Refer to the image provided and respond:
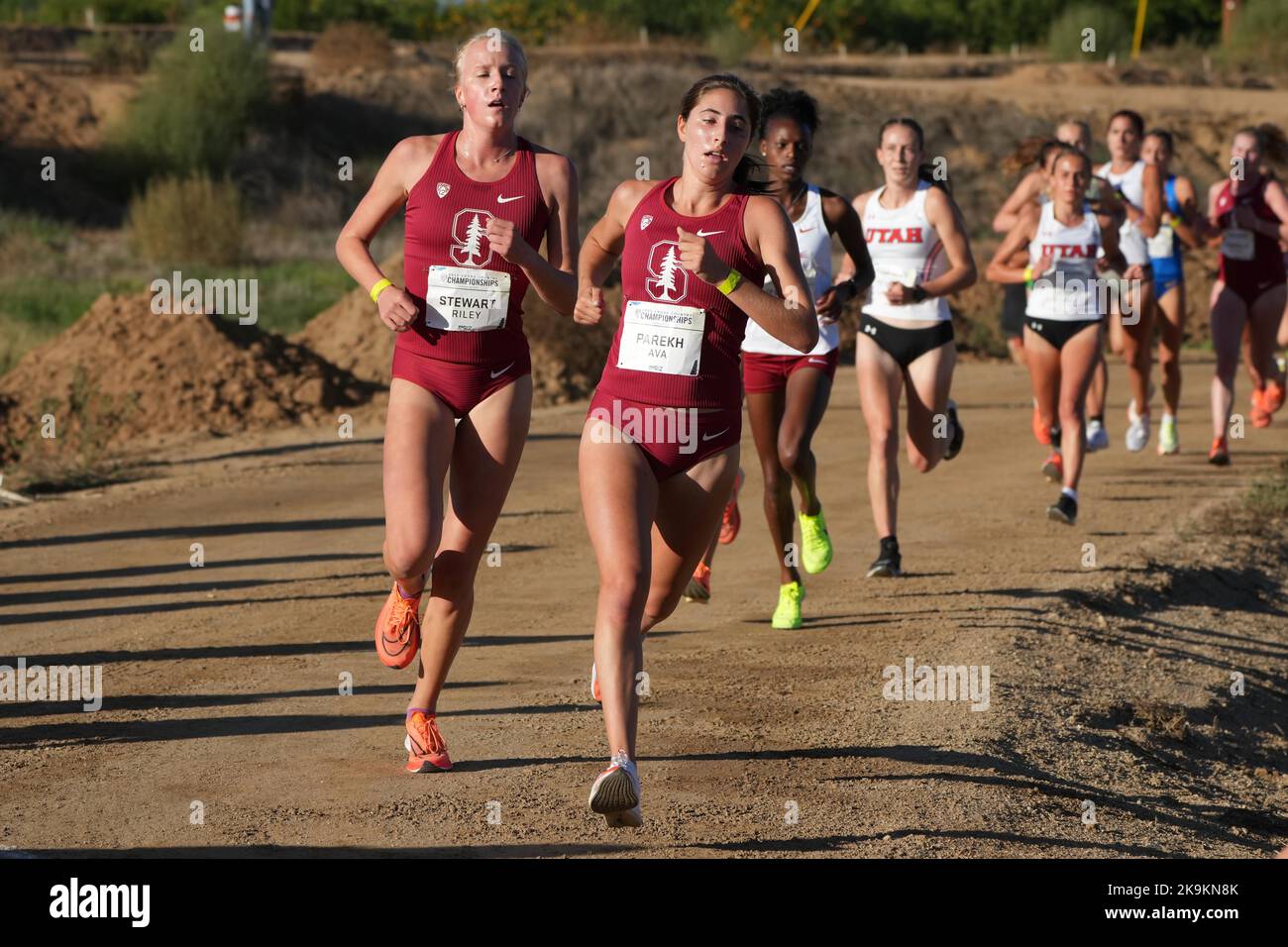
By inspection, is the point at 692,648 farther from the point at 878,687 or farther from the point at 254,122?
the point at 254,122

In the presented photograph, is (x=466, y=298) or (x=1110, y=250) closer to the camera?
(x=466, y=298)

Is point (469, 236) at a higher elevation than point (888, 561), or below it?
higher

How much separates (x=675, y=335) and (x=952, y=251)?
4213mm

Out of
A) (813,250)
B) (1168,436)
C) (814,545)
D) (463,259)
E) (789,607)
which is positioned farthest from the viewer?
(1168,436)

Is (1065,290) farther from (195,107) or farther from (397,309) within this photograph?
(195,107)

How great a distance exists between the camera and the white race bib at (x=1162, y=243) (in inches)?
558

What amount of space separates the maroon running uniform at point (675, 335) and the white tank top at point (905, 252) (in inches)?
161

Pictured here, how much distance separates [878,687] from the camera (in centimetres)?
799

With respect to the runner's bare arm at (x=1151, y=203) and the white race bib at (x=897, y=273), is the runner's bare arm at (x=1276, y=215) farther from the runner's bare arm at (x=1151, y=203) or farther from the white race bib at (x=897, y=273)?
the white race bib at (x=897, y=273)

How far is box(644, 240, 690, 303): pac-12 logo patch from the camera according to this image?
19.1 feet

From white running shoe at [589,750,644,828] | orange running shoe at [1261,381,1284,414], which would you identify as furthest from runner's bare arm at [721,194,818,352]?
orange running shoe at [1261,381,1284,414]

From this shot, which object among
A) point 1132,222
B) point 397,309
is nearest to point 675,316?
point 397,309

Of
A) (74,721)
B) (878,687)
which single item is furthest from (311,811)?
(878,687)

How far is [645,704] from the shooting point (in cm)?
762
